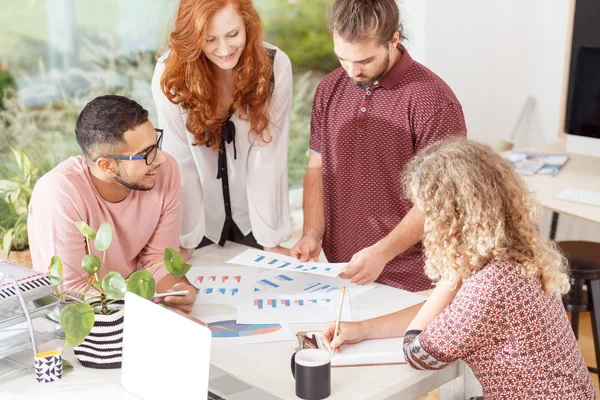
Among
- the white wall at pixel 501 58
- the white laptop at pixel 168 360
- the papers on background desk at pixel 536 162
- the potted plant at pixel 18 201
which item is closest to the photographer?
the white laptop at pixel 168 360

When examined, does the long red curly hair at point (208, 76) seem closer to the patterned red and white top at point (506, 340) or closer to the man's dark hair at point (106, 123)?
the man's dark hair at point (106, 123)

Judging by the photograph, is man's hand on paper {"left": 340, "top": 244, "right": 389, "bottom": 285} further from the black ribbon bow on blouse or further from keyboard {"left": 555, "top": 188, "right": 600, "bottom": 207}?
keyboard {"left": 555, "top": 188, "right": 600, "bottom": 207}

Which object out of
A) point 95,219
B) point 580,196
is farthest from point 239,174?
point 580,196

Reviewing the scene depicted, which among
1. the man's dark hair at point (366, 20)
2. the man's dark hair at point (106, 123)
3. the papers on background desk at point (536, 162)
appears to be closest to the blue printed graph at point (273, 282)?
the man's dark hair at point (106, 123)

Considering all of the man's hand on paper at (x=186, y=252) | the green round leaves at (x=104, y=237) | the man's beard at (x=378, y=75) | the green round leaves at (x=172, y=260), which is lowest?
the man's hand on paper at (x=186, y=252)

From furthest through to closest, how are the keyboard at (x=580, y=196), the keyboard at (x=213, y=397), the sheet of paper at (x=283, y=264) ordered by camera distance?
the keyboard at (x=580, y=196) → the sheet of paper at (x=283, y=264) → the keyboard at (x=213, y=397)

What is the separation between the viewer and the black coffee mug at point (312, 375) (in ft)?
4.73

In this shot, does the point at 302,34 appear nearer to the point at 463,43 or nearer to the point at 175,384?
the point at 463,43

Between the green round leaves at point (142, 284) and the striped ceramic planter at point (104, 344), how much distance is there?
0.28ft

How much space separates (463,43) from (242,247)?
6.34ft

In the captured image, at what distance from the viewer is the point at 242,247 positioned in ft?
7.74

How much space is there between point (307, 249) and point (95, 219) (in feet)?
1.97

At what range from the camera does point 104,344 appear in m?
1.58

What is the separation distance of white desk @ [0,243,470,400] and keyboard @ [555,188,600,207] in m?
1.39
